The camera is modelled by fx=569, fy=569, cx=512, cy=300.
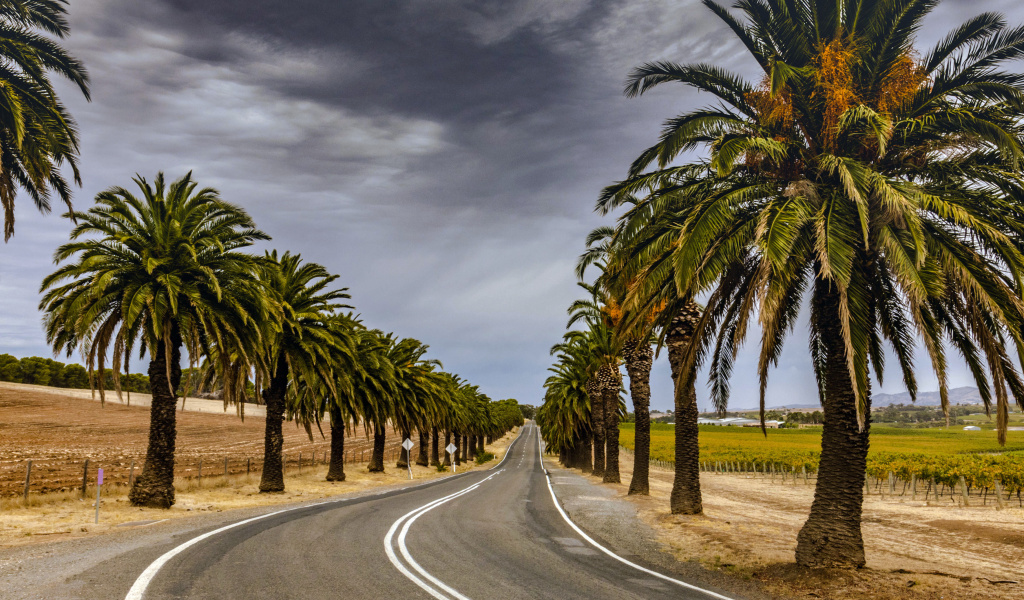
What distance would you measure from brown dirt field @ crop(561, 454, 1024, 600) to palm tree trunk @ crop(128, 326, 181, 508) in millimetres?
15264

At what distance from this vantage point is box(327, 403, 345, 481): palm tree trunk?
32.8 m

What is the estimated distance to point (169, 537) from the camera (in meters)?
11.0

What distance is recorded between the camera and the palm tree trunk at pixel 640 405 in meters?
24.6

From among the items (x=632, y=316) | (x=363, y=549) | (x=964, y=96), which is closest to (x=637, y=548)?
(x=632, y=316)

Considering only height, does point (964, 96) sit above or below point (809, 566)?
above

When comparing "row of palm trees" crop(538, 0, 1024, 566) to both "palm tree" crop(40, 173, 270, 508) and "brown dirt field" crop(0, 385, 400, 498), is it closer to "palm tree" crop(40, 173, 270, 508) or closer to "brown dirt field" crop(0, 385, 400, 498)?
"palm tree" crop(40, 173, 270, 508)

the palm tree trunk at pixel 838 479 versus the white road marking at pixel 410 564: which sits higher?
the palm tree trunk at pixel 838 479

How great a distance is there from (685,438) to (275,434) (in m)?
17.5

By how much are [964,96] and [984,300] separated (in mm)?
4460

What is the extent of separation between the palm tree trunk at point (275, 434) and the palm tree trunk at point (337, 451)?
6.82 metres

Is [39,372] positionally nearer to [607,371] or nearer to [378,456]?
[378,456]

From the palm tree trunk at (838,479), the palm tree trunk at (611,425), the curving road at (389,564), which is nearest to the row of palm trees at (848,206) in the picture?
the palm tree trunk at (838,479)

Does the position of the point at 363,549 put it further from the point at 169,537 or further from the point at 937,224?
the point at 937,224

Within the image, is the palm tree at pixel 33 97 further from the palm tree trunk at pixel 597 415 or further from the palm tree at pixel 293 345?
the palm tree trunk at pixel 597 415
